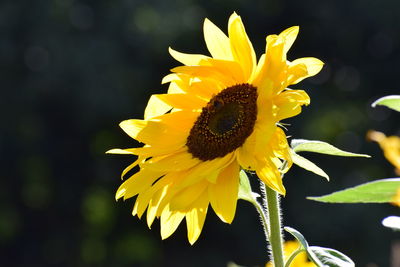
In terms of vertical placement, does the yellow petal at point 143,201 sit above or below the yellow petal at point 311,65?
below

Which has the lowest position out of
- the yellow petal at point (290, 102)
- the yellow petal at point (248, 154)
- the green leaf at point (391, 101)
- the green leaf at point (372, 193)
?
the green leaf at point (372, 193)

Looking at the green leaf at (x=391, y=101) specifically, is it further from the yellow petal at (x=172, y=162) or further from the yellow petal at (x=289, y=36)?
the yellow petal at (x=172, y=162)

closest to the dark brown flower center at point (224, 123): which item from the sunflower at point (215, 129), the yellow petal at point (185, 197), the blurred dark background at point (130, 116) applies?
the sunflower at point (215, 129)

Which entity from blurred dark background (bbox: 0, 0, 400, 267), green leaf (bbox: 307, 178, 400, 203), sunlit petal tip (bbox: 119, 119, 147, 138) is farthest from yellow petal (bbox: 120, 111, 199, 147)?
blurred dark background (bbox: 0, 0, 400, 267)

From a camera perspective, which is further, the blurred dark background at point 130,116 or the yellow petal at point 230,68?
the blurred dark background at point 130,116

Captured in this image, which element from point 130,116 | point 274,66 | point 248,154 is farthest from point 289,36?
point 130,116

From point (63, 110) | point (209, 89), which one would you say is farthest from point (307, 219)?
point (209, 89)

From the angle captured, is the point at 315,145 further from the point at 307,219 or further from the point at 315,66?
the point at 307,219
